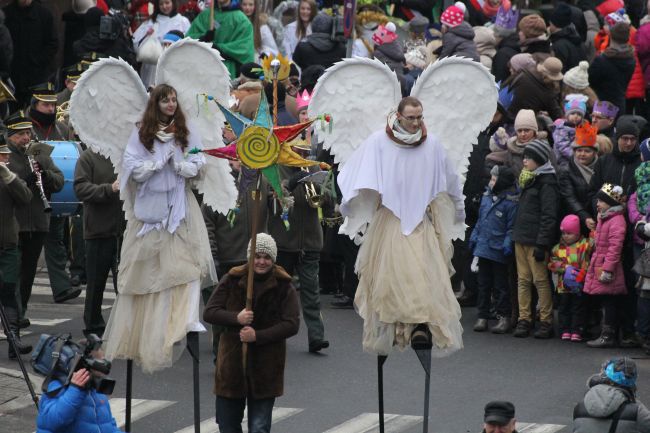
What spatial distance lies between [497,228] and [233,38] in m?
6.78

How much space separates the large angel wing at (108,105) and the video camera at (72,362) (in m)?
2.50

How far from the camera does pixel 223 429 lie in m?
10.4

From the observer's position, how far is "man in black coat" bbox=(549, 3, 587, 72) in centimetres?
1923

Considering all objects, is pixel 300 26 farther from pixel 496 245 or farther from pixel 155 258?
pixel 155 258

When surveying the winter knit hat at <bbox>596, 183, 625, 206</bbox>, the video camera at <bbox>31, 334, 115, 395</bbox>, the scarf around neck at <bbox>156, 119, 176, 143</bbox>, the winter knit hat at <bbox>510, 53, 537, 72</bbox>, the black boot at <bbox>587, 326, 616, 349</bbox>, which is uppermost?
the winter knit hat at <bbox>510, 53, 537, 72</bbox>

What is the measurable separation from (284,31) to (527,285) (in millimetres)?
8509

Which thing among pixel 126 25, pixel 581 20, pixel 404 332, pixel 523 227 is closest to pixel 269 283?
pixel 404 332

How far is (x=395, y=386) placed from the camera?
12922 mm

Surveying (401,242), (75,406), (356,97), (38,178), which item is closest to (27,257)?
(38,178)

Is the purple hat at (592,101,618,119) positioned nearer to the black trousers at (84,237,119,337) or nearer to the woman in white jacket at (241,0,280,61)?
the black trousers at (84,237,119,337)

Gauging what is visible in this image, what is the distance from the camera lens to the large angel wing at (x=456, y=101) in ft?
37.2

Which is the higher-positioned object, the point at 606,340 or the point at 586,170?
the point at 586,170

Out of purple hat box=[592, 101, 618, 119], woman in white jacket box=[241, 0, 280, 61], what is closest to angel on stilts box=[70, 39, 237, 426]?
purple hat box=[592, 101, 618, 119]

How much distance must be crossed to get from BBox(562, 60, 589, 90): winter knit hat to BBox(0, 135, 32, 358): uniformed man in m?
6.76
